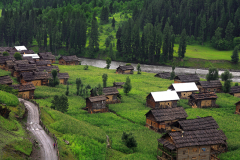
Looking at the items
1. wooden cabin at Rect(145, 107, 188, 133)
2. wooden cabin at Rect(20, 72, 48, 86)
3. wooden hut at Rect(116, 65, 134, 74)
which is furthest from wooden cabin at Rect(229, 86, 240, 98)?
wooden cabin at Rect(20, 72, 48, 86)

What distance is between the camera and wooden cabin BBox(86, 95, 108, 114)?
6181 cm

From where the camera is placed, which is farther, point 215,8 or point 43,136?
point 215,8

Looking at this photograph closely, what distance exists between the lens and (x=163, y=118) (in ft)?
175

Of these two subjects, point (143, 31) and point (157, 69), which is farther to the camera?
point (143, 31)

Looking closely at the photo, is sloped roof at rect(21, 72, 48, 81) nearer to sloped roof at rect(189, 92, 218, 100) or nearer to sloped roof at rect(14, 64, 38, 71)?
sloped roof at rect(14, 64, 38, 71)

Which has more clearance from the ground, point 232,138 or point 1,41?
point 1,41

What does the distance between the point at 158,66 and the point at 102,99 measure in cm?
7201

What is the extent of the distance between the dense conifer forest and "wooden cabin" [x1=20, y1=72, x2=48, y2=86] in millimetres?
61130

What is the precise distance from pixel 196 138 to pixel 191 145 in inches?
71.7

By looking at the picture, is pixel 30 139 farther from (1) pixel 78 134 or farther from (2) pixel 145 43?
(2) pixel 145 43

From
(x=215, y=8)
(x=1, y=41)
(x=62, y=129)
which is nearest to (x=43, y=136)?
(x=62, y=129)

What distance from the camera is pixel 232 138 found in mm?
48844

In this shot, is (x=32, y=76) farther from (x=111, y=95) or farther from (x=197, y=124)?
(x=197, y=124)

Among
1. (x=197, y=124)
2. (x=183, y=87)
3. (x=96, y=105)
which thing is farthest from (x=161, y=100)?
(x=197, y=124)
